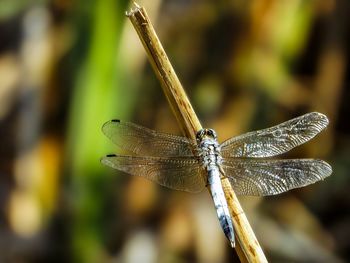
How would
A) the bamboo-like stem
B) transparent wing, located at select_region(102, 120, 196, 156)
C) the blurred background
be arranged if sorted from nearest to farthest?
the bamboo-like stem
transparent wing, located at select_region(102, 120, 196, 156)
the blurred background

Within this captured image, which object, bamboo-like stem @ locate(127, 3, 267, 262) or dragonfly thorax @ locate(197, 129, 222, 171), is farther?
dragonfly thorax @ locate(197, 129, 222, 171)

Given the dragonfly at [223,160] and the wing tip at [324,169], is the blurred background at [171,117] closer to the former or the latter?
the dragonfly at [223,160]

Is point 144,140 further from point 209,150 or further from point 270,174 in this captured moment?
point 270,174

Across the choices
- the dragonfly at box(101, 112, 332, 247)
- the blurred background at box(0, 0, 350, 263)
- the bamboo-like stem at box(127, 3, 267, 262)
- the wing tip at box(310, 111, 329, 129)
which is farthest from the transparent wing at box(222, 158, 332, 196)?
the blurred background at box(0, 0, 350, 263)

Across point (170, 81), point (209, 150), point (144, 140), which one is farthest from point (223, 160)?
point (170, 81)

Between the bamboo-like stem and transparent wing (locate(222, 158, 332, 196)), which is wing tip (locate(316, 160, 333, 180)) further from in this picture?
the bamboo-like stem

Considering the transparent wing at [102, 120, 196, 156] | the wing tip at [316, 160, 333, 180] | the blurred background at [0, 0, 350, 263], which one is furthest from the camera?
the blurred background at [0, 0, 350, 263]

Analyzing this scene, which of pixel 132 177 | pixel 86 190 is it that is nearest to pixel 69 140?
pixel 86 190
